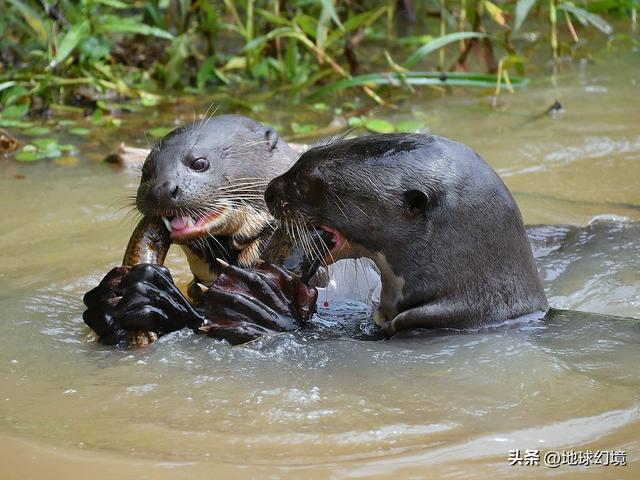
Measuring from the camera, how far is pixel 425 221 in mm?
3141

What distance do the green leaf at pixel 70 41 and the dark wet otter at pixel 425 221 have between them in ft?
9.69

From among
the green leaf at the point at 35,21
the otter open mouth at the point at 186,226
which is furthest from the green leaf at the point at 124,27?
the otter open mouth at the point at 186,226

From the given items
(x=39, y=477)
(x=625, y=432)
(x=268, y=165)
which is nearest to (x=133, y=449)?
(x=39, y=477)

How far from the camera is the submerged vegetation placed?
6172mm

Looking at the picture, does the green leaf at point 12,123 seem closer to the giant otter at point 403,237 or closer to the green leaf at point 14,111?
the green leaf at point 14,111

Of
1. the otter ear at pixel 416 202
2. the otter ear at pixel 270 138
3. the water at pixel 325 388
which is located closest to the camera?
the water at pixel 325 388

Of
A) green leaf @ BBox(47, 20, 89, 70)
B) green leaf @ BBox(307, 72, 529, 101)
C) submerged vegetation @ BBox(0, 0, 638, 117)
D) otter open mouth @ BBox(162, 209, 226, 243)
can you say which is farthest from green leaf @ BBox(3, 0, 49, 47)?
otter open mouth @ BBox(162, 209, 226, 243)

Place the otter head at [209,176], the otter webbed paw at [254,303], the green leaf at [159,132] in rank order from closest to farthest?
the otter webbed paw at [254,303] → the otter head at [209,176] → the green leaf at [159,132]

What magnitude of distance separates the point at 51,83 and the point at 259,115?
120 cm

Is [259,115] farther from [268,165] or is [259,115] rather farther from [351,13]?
[268,165]

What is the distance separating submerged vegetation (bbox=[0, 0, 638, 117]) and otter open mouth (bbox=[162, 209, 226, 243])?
2.50 m

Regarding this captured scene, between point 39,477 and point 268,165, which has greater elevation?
point 268,165

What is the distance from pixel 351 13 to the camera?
23.5ft

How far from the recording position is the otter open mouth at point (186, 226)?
362cm
